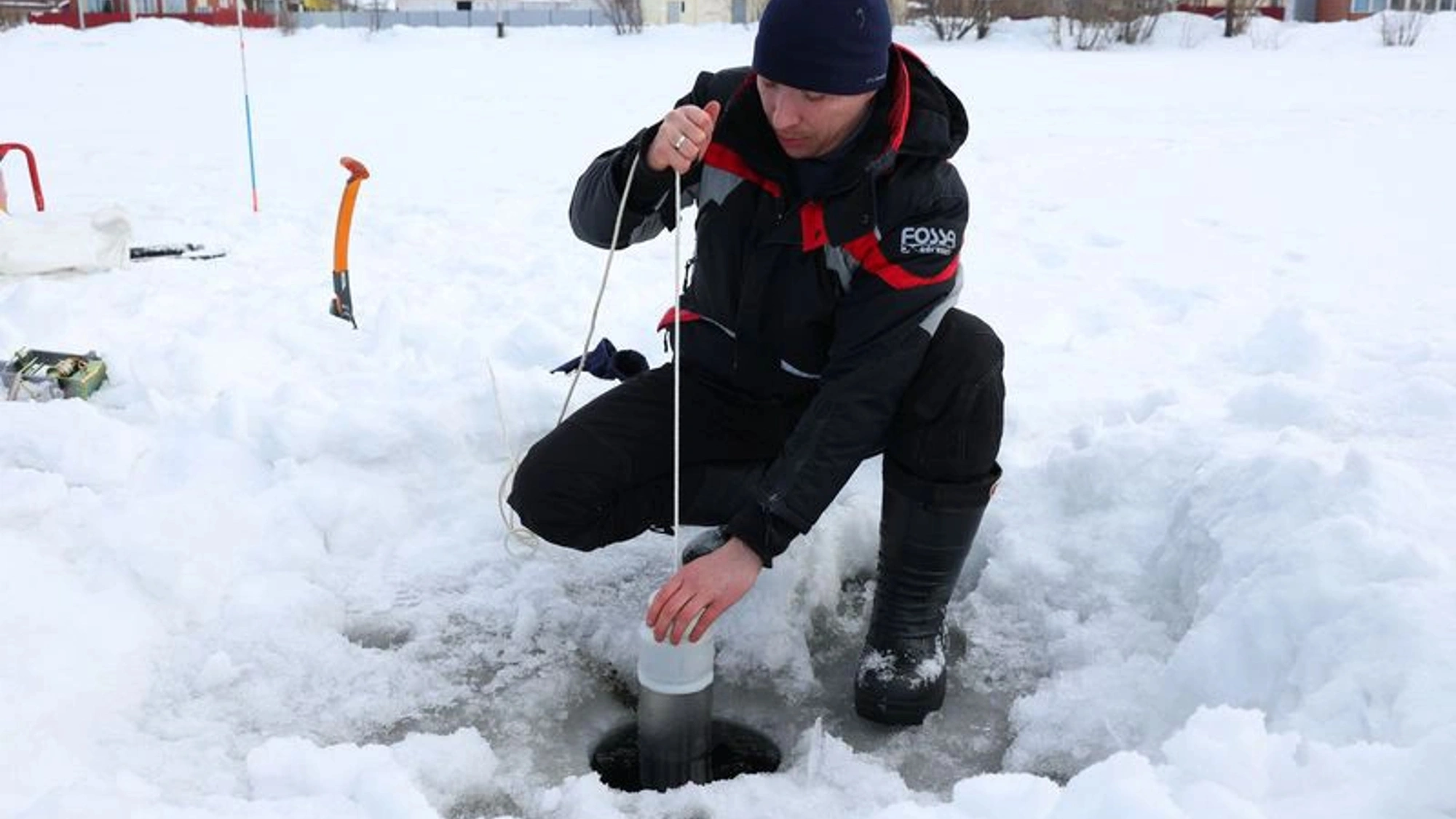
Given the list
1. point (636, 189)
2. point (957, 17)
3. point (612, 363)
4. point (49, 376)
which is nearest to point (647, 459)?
point (636, 189)

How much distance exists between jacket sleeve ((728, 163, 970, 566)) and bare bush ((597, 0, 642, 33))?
2767 cm

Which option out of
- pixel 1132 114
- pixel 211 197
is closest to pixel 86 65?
pixel 211 197

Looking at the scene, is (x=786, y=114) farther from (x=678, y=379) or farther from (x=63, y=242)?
(x=63, y=242)

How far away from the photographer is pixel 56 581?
254cm

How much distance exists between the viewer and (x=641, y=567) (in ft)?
9.82

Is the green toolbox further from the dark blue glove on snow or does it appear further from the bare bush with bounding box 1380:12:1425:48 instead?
the bare bush with bounding box 1380:12:1425:48

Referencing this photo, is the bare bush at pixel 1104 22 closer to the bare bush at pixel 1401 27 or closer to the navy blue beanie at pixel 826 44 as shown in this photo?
the bare bush at pixel 1401 27

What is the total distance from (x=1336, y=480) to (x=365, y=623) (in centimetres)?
205

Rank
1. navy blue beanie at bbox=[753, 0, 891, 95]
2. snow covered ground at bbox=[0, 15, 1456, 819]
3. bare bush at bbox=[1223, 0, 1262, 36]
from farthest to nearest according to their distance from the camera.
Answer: bare bush at bbox=[1223, 0, 1262, 36], navy blue beanie at bbox=[753, 0, 891, 95], snow covered ground at bbox=[0, 15, 1456, 819]

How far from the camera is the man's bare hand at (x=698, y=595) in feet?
6.88

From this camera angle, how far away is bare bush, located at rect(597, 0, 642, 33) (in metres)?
29.1

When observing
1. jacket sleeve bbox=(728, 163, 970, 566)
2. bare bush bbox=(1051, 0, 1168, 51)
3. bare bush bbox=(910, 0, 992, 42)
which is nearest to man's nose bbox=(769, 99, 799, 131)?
jacket sleeve bbox=(728, 163, 970, 566)

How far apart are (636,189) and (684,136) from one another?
259mm

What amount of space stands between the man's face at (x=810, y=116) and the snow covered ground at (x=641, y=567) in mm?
986
